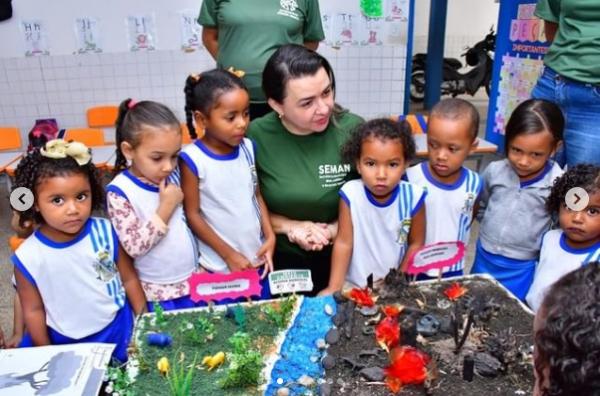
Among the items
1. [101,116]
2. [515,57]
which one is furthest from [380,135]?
[101,116]

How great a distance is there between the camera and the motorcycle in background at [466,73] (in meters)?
9.42

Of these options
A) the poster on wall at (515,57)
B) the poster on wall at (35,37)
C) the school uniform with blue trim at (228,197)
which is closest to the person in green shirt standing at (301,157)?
the school uniform with blue trim at (228,197)

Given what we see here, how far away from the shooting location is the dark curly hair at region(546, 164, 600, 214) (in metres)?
1.74

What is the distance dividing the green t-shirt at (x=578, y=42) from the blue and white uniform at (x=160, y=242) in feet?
5.68

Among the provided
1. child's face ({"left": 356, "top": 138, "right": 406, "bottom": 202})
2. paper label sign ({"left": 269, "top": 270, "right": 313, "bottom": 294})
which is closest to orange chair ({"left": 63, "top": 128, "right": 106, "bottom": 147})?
child's face ({"left": 356, "top": 138, "right": 406, "bottom": 202})

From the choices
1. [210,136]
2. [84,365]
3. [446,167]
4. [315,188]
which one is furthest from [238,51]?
[84,365]

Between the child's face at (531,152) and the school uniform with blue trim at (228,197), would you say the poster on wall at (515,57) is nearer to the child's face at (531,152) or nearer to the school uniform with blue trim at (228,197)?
the child's face at (531,152)

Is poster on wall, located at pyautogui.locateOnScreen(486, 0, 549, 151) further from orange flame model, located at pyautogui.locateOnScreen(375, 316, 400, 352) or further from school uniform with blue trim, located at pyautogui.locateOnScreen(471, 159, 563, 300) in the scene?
orange flame model, located at pyautogui.locateOnScreen(375, 316, 400, 352)

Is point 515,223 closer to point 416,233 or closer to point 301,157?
point 416,233

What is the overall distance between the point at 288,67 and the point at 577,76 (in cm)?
124

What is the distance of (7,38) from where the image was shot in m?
4.58

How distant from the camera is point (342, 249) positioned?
190 centimetres

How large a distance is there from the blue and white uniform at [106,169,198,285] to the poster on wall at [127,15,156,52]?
131 inches

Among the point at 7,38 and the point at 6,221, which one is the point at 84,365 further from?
the point at 7,38
